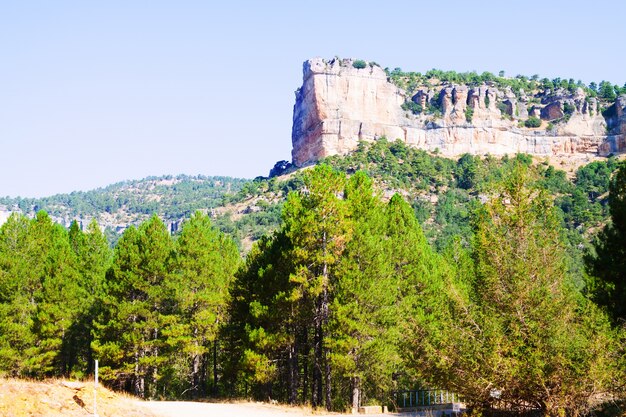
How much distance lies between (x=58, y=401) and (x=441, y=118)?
15262cm

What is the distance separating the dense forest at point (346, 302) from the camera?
17.9 m

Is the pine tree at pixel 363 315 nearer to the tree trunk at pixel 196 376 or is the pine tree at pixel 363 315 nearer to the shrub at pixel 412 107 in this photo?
the tree trunk at pixel 196 376

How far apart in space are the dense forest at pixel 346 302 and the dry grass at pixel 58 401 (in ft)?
26.2

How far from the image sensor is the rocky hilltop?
158 metres

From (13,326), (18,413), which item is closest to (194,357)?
(13,326)

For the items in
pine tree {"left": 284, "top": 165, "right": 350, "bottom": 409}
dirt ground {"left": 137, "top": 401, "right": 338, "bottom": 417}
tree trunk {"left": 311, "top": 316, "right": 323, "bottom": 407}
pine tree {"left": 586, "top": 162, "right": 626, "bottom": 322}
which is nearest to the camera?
pine tree {"left": 586, "top": 162, "right": 626, "bottom": 322}

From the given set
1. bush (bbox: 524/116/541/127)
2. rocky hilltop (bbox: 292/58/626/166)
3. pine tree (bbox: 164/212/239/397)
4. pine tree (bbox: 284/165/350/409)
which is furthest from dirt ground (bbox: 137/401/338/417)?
bush (bbox: 524/116/541/127)

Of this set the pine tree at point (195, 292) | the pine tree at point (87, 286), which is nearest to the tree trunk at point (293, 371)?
the pine tree at point (195, 292)

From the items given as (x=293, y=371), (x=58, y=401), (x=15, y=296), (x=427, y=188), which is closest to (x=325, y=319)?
(x=293, y=371)

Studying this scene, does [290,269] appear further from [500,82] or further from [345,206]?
[500,82]

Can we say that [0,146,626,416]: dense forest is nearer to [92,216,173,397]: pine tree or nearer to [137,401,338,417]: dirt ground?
[92,216,173,397]: pine tree

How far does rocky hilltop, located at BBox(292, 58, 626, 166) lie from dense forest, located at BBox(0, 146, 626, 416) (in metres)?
116

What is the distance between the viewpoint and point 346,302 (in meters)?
27.2

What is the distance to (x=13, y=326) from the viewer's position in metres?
33.9
